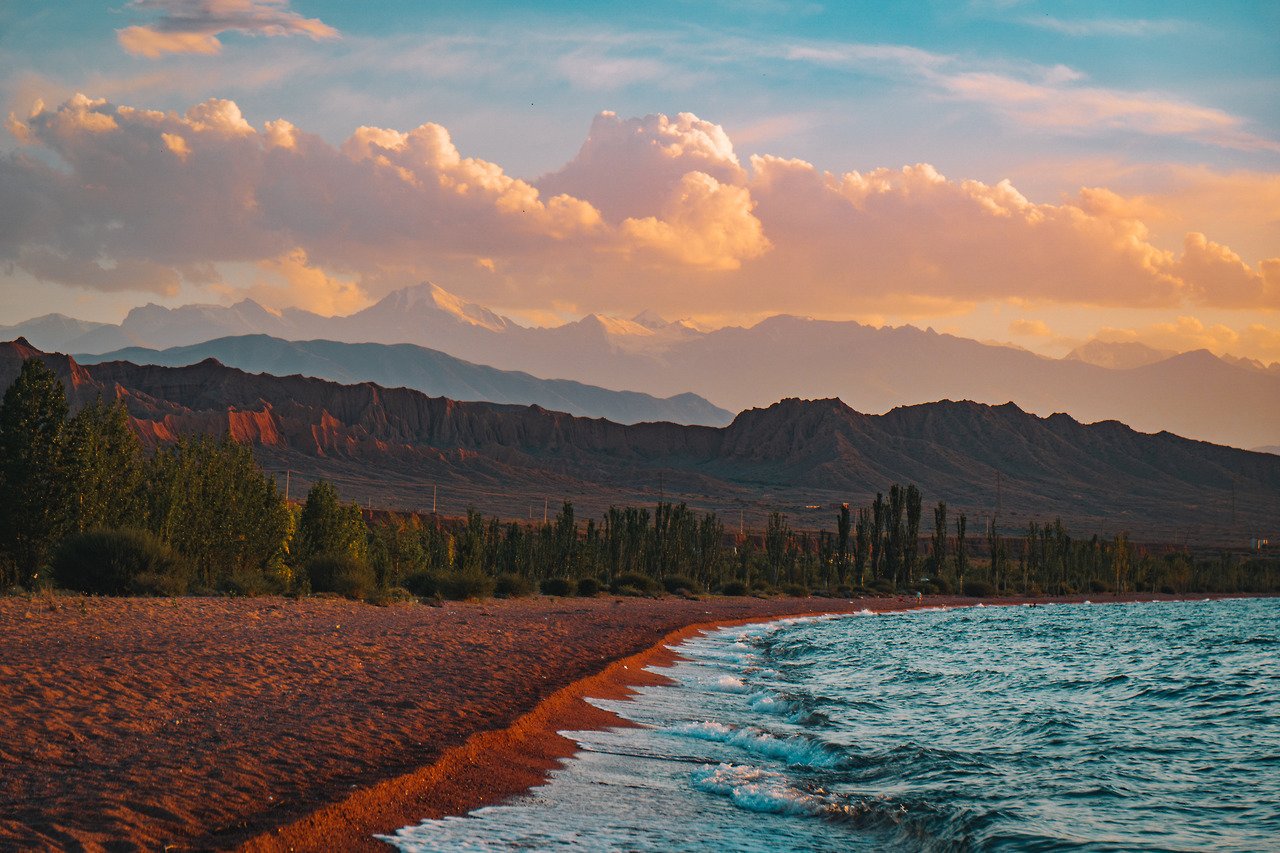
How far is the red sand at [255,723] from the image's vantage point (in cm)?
889

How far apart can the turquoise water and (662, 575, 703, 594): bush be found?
42.2 m

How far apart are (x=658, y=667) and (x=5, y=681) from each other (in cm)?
1491

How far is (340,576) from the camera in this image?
3591cm

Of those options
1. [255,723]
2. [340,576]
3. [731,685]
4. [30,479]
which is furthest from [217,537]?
[255,723]

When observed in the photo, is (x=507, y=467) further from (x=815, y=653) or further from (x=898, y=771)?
(x=898, y=771)

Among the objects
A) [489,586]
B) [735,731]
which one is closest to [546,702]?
[735,731]

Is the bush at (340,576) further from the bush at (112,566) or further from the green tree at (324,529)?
the green tree at (324,529)

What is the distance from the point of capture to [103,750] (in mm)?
10320

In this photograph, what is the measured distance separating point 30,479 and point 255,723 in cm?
2180

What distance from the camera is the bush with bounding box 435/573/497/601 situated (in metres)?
42.9

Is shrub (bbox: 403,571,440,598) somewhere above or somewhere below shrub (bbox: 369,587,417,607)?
below

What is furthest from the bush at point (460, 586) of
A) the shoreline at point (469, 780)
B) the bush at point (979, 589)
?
the bush at point (979, 589)

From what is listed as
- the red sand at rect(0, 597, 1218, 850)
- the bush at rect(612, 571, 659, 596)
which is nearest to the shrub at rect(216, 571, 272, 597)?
the red sand at rect(0, 597, 1218, 850)

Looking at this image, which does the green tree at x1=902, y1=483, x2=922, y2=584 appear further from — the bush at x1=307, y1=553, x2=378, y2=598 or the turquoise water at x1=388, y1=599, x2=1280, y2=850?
the turquoise water at x1=388, y1=599, x2=1280, y2=850
